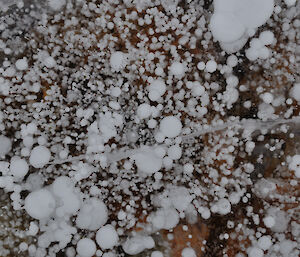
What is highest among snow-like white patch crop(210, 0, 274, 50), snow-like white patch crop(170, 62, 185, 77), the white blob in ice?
snow-like white patch crop(210, 0, 274, 50)

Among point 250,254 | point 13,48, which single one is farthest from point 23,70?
point 250,254

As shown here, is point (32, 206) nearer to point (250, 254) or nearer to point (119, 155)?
point (119, 155)

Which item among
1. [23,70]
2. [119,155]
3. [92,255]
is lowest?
[92,255]

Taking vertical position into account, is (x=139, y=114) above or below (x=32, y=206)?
above

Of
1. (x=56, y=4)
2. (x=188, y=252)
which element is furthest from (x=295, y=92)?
(x=56, y=4)

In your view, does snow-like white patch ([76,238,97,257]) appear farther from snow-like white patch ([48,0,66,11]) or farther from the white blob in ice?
snow-like white patch ([48,0,66,11])

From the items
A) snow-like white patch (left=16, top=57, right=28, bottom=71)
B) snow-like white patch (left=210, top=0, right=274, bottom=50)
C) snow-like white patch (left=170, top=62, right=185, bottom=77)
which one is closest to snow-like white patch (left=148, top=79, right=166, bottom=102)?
snow-like white patch (left=170, top=62, right=185, bottom=77)

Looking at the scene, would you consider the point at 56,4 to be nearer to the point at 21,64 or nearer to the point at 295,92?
the point at 21,64

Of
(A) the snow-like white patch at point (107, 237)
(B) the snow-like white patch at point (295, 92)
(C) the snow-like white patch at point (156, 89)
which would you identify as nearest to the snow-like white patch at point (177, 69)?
(C) the snow-like white patch at point (156, 89)

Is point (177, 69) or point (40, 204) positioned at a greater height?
point (177, 69)

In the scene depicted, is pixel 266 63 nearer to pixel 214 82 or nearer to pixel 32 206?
pixel 214 82

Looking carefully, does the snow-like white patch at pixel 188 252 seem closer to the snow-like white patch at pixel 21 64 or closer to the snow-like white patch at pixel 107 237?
the snow-like white patch at pixel 107 237
